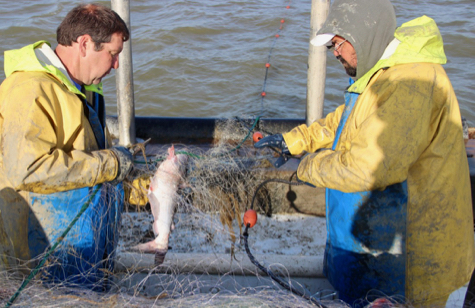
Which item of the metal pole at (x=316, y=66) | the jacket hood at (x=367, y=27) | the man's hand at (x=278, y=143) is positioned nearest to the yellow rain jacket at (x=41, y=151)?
the man's hand at (x=278, y=143)

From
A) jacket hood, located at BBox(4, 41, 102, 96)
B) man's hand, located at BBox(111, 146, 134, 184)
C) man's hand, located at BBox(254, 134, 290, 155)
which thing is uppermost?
jacket hood, located at BBox(4, 41, 102, 96)

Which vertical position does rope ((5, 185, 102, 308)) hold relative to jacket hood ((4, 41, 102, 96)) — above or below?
below

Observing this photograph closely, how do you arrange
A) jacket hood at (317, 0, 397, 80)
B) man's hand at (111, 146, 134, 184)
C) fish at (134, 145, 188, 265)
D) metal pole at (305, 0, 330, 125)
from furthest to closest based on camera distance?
metal pole at (305, 0, 330, 125), fish at (134, 145, 188, 265), man's hand at (111, 146, 134, 184), jacket hood at (317, 0, 397, 80)

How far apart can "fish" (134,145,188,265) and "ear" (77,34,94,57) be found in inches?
45.4

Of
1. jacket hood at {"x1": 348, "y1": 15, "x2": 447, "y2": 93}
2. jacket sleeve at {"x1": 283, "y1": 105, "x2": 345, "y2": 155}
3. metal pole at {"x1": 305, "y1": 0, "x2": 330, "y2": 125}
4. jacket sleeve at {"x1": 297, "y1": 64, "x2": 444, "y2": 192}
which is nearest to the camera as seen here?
jacket sleeve at {"x1": 297, "y1": 64, "x2": 444, "y2": 192}

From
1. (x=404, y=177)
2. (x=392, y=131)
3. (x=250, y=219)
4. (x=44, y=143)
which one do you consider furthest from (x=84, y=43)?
(x=404, y=177)

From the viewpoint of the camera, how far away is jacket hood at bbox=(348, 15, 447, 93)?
2.42 meters

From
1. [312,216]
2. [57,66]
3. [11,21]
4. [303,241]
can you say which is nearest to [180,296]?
[57,66]

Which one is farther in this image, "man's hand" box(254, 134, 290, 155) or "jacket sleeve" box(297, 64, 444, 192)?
"man's hand" box(254, 134, 290, 155)

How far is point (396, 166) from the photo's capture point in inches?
90.6

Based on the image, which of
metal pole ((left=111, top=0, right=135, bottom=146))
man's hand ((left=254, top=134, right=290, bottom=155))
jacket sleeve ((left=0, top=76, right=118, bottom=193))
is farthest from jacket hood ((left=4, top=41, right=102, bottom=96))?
metal pole ((left=111, top=0, right=135, bottom=146))

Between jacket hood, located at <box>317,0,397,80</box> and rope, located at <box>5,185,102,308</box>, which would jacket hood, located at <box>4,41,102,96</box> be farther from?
jacket hood, located at <box>317,0,397,80</box>

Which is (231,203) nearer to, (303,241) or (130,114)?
(303,241)

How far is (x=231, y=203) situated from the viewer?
4301mm
